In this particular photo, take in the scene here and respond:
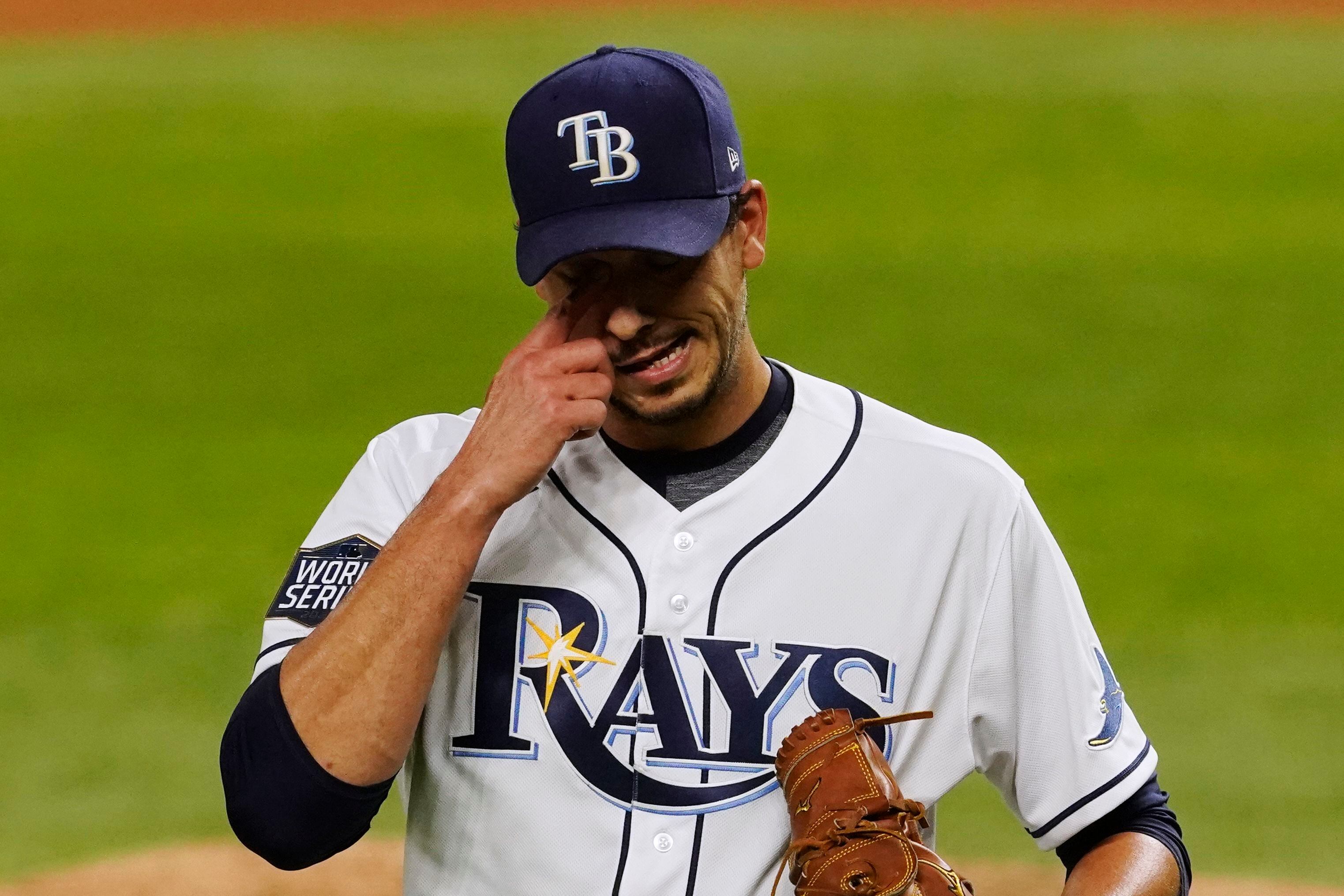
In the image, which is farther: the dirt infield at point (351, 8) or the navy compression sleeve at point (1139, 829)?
the dirt infield at point (351, 8)

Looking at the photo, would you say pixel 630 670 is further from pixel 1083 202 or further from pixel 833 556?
pixel 1083 202

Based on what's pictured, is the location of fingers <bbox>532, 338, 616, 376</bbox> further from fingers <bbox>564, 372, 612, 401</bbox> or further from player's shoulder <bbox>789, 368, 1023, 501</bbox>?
player's shoulder <bbox>789, 368, 1023, 501</bbox>

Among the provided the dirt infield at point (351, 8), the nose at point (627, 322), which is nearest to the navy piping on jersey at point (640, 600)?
the nose at point (627, 322)

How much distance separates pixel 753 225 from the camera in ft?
7.29

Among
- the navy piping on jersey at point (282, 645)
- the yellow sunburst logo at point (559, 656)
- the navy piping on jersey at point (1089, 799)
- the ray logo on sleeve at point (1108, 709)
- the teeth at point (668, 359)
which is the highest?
the teeth at point (668, 359)

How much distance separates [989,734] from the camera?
6.93 feet

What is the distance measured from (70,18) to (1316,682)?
40.4ft

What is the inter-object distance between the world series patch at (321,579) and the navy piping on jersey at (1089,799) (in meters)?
0.89

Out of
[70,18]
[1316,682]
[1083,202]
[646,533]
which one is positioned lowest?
[1316,682]

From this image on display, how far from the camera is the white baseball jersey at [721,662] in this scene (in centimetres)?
203

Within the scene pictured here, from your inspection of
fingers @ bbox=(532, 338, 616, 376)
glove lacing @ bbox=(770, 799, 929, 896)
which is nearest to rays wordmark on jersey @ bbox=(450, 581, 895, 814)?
glove lacing @ bbox=(770, 799, 929, 896)

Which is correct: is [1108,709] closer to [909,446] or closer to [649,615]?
[909,446]

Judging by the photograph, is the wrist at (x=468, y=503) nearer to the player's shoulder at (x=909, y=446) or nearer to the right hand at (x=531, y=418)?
the right hand at (x=531, y=418)

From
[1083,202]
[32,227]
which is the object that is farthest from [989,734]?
[32,227]
